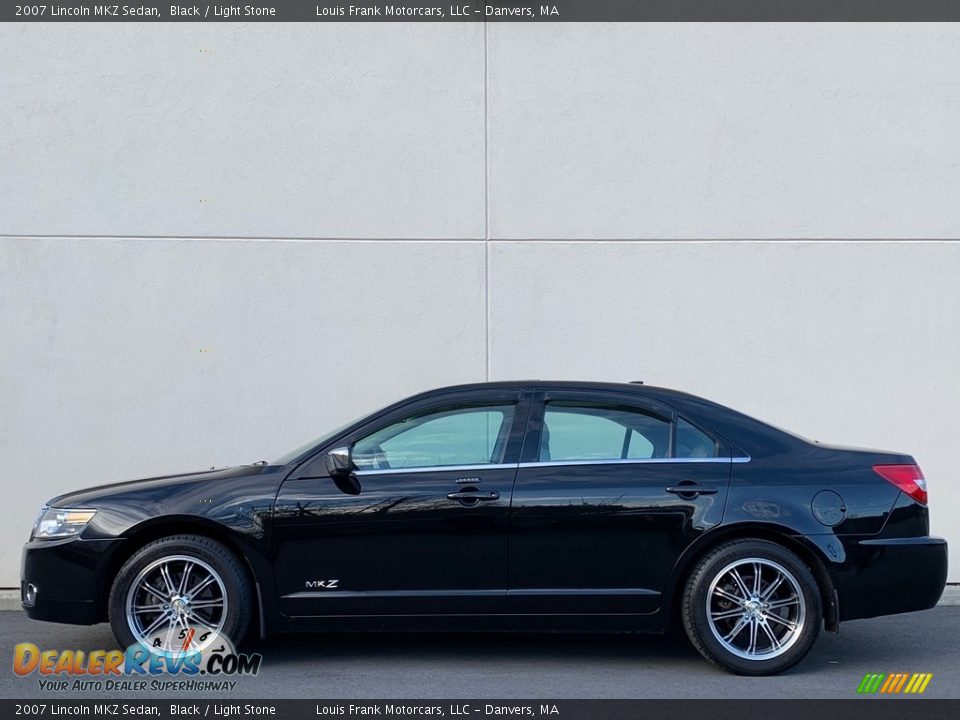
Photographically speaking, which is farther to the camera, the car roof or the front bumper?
the car roof

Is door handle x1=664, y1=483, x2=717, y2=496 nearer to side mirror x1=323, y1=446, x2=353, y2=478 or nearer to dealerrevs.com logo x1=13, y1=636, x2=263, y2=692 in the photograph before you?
side mirror x1=323, y1=446, x2=353, y2=478

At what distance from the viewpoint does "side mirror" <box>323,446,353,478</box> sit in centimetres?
620

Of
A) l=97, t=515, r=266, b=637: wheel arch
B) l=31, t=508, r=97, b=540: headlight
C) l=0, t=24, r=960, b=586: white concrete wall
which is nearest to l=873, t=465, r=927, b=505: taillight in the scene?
l=0, t=24, r=960, b=586: white concrete wall

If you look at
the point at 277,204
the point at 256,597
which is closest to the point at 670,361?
the point at 277,204

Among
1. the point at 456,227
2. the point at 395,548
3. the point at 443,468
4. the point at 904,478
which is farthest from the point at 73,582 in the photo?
the point at 904,478

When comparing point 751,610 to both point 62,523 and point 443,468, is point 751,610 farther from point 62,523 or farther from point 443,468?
point 62,523

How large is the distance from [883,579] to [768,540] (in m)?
0.63

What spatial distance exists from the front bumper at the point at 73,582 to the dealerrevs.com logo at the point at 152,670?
0.90ft

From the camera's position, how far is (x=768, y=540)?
20.5 feet

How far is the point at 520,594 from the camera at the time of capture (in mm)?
6176

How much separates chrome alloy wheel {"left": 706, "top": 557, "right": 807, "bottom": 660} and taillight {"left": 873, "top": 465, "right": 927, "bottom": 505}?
757 mm
